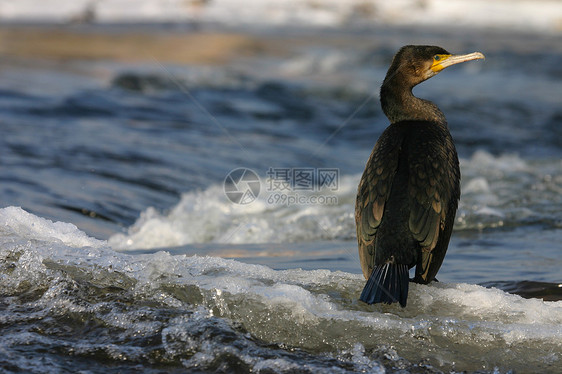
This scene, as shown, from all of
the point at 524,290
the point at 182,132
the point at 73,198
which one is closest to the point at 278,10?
the point at 182,132

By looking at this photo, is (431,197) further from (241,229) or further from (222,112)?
(222,112)

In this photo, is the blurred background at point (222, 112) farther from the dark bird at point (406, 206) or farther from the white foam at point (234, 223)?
the dark bird at point (406, 206)

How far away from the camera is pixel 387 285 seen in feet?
12.5

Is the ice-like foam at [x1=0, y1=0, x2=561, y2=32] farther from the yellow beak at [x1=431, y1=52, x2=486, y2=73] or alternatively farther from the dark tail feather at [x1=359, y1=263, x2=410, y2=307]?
the dark tail feather at [x1=359, y1=263, x2=410, y2=307]

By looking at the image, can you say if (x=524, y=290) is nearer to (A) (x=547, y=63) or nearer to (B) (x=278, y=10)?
(A) (x=547, y=63)

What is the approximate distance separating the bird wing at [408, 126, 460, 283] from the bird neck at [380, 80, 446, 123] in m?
0.45

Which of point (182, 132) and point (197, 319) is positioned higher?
point (182, 132)

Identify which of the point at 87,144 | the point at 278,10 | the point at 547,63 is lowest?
the point at 87,144

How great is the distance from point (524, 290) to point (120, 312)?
2.52 meters

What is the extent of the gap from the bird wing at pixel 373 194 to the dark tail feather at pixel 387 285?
0.56 ft

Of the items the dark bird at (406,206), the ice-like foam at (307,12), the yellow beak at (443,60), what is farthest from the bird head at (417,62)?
the ice-like foam at (307,12)

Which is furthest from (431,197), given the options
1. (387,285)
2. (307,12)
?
(307,12)

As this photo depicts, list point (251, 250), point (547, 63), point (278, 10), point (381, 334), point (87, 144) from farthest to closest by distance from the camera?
point (278, 10) → point (547, 63) → point (87, 144) → point (251, 250) → point (381, 334)

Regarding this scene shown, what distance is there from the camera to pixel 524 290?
4645 mm
